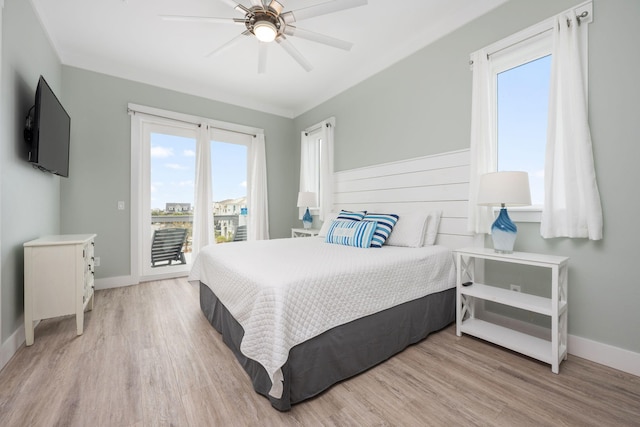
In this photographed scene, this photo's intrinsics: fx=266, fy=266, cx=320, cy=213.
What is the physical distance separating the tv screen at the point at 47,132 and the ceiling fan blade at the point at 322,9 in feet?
6.36

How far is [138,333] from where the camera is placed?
7.06 feet

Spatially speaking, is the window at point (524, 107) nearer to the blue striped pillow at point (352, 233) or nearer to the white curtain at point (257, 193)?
the blue striped pillow at point (352, 233)

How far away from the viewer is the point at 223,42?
2945 millimetres

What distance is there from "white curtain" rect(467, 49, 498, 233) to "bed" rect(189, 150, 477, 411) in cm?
15

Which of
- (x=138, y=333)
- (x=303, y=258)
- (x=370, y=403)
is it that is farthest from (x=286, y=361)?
(x=138, y=333)

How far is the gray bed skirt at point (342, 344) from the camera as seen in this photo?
137 centimetres

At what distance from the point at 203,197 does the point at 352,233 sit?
246 centimetres

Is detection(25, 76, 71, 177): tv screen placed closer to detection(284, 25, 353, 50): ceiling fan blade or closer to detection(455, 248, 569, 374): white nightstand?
detection(284, 25, 353, 50): ceiling fan blade

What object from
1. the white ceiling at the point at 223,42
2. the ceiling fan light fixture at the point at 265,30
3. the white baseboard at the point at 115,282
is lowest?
the white baseboard at the point at 115,282

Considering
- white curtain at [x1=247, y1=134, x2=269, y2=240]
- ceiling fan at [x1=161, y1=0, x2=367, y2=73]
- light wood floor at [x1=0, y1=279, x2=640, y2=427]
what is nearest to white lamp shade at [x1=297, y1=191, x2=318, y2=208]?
white curtain at [x1=247, y1=134, x2=269, y2=240]

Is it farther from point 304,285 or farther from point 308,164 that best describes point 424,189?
point 308,164

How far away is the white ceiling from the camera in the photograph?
7.88 ft

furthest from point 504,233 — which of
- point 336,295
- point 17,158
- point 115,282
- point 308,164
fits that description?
point 115,282

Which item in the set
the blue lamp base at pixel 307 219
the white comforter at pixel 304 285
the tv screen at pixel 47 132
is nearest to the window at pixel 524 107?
the white comforter at pixel 304 285
